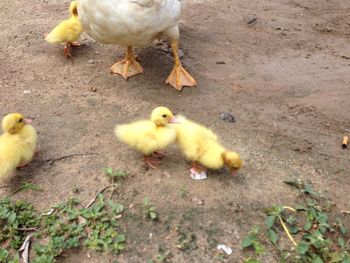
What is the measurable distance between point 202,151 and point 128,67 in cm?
167

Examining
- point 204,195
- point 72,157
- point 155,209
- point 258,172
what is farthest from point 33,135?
point 258,172

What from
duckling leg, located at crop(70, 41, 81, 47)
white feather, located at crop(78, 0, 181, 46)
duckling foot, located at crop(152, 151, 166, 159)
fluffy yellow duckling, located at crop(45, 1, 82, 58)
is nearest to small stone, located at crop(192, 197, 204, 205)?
duckling foot, located at crop(152, 151, 166, 159)

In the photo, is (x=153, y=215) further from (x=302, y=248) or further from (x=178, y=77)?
(x=178, y=77)

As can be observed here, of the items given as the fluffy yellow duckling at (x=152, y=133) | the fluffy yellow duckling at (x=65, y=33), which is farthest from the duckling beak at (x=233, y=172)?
the fluffy yellow duckling at (x=65, y=33)

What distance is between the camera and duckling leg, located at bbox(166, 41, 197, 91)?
4.18 m

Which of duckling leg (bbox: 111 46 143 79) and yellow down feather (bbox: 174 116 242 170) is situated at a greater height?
yellow down feather (bbox: 174 116 242 170)

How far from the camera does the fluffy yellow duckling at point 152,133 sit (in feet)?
9.91

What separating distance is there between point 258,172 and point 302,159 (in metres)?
0.40

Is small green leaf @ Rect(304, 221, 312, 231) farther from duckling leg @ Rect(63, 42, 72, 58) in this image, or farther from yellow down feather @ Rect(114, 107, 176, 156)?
duckling leg @ Rect(63, 42, 72, 58)

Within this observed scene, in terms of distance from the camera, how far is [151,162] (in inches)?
125

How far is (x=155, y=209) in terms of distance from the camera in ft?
9.23

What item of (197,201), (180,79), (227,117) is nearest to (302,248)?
(197,201)

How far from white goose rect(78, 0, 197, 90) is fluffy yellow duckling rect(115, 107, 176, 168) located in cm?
86

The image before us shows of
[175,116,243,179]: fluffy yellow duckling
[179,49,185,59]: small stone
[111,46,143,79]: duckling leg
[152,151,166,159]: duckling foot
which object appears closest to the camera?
[175,116,243,179]: fluffy yellow duckling
